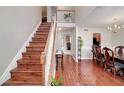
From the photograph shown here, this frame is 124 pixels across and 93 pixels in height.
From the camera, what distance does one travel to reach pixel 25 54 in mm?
4285

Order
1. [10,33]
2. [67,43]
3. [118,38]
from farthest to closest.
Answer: [67,43] → [118,38] → [10,33]

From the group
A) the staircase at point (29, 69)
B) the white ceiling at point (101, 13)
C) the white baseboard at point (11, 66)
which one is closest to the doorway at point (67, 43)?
the white ceiling at point (101, 13)

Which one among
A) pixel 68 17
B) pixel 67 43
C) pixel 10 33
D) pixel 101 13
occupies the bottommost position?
pixel 67 43

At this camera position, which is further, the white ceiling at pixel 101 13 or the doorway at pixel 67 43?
the doorway at pixel 67 43

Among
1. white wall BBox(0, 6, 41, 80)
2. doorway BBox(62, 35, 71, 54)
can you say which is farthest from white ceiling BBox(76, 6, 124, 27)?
doorway BBox(62, 35, 71, 54)

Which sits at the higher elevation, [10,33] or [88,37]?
[88,37]

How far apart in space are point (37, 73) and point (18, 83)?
43 cm

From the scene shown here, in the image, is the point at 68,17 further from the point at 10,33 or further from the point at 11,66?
the point at 11,66

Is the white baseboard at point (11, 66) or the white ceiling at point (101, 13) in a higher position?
the white ceiling at point (101, 13)

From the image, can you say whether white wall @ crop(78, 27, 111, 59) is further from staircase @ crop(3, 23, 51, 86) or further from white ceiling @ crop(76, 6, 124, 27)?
staircase @ crop(3, 23, 51, 86)

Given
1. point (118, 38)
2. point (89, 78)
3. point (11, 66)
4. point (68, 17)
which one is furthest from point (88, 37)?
point (11, 66)

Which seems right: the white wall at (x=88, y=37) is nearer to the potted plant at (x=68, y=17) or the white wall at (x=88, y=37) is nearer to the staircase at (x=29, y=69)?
the potted plant at (x=68, y=17)

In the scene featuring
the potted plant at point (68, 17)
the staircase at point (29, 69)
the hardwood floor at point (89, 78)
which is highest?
the potted plant at point (68, 17)
